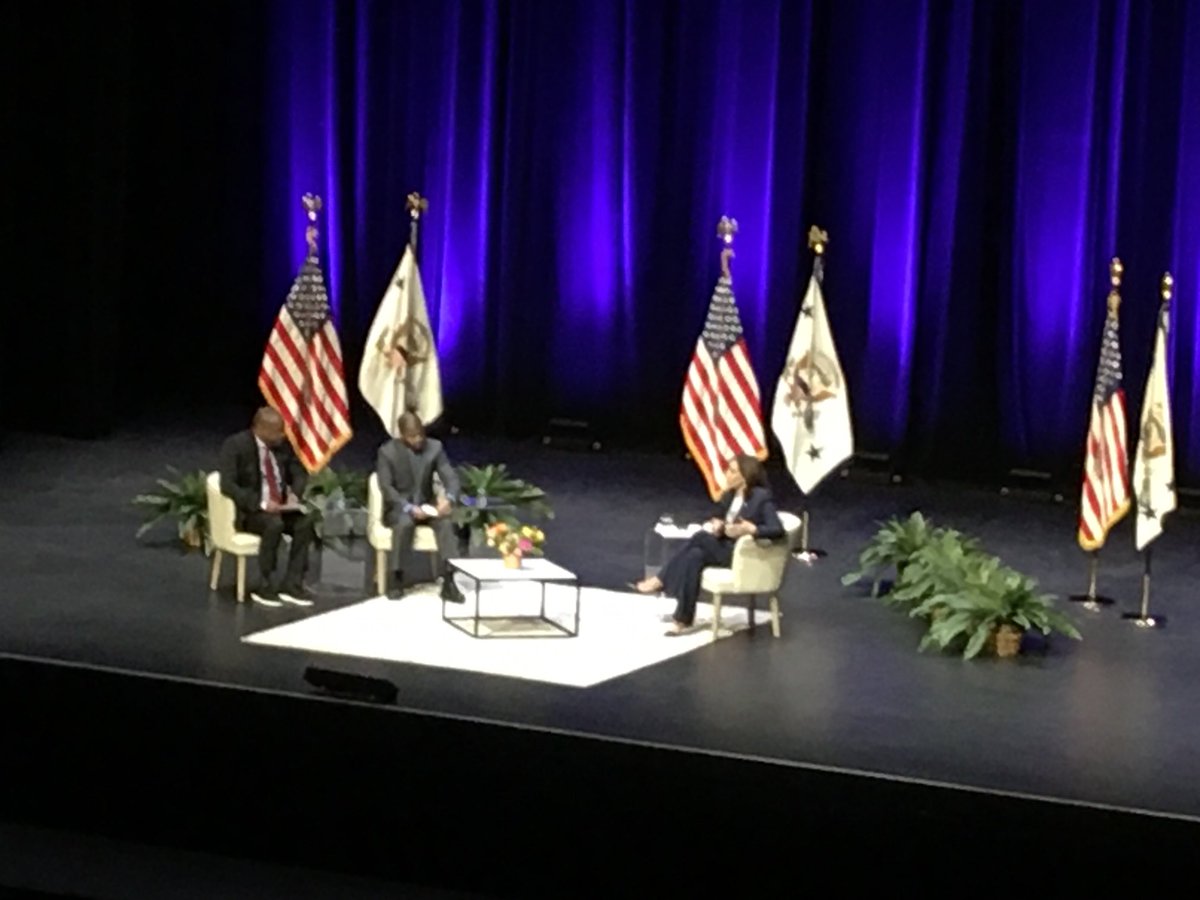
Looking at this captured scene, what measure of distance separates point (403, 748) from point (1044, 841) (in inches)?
87.2

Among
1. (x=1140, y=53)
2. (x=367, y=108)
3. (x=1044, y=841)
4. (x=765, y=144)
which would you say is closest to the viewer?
(x=1044, y=841)

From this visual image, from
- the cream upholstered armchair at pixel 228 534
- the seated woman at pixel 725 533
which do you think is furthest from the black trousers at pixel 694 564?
the cream upholstered armchair at pixel 228 534

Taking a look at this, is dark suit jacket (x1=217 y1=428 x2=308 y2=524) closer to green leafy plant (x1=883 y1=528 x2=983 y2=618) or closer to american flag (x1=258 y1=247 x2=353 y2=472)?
american flag (x1=258 y1=247 x2=353 y2=472)

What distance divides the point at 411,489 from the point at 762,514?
1.83 meters

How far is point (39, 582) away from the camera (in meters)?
11.2

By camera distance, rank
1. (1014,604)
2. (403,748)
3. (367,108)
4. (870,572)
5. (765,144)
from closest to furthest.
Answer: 1. (403,748)
2. (1014,604)
3. (870,572)
4. (765,144)
5. (367,108)

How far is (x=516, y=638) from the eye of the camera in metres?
10.6

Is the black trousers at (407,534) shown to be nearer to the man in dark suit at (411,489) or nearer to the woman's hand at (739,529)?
the man in dark suit at (411,489)

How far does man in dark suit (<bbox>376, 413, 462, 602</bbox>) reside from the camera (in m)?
11.4

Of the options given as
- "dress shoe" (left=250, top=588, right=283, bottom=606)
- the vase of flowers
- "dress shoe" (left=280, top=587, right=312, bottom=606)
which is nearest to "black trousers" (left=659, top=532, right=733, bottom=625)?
the vase of flowers

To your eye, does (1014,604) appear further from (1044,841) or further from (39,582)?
(39,582)

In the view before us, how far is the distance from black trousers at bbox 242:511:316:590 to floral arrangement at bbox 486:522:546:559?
0.88 metres

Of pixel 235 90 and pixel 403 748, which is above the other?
pixel 235 90

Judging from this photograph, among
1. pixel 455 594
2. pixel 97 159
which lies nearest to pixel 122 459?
pixel 97 159
